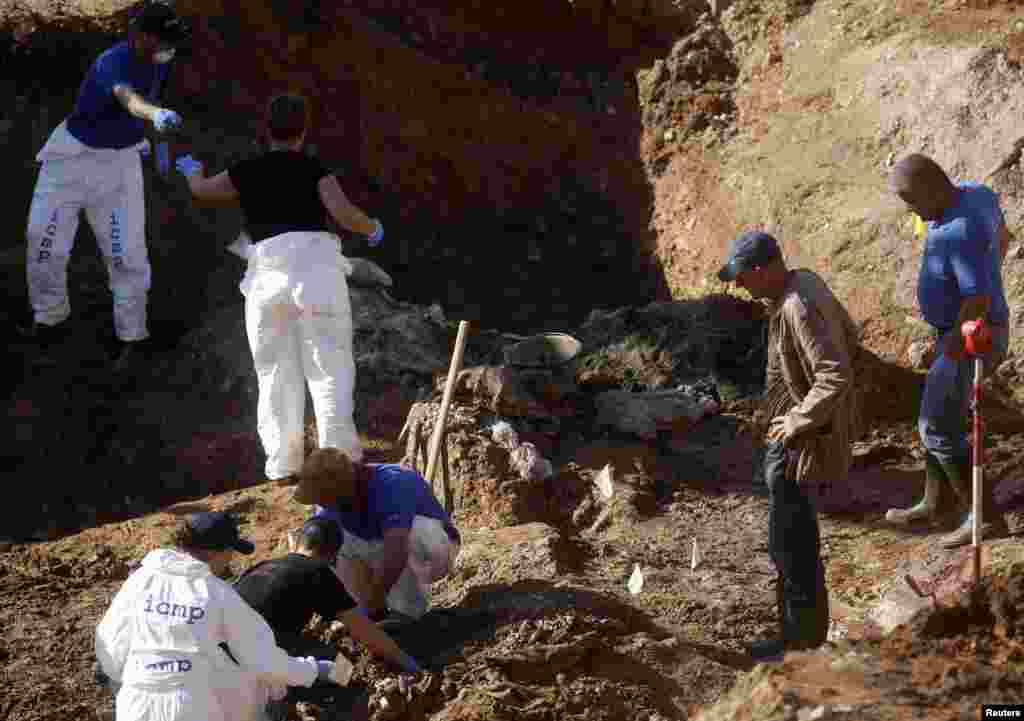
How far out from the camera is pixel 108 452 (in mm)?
10008

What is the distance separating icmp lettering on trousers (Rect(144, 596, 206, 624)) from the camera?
554 cm

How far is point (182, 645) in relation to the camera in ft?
18.2

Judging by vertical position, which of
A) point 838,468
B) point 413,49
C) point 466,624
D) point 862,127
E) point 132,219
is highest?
point 413,49

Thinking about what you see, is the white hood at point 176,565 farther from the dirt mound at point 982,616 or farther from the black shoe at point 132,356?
the black shoe at point 132,356

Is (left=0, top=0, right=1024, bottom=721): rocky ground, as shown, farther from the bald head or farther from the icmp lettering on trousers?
the bald head

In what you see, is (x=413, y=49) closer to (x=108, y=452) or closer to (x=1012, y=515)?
(x=108, y=452)

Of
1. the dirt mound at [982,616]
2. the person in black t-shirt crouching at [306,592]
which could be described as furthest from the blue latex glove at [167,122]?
the dirt mound at [982,616]

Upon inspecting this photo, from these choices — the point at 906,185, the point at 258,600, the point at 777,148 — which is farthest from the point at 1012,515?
the point at 777,148

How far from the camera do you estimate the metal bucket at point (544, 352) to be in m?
9.62

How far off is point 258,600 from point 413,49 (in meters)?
7.89

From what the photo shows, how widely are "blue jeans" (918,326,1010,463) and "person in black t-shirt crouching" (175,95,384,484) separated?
279cm

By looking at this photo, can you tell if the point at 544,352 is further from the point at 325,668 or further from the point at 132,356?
the point at 325,668

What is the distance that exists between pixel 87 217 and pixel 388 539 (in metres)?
4.15

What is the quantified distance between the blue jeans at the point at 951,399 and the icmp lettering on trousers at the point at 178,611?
359 cm
